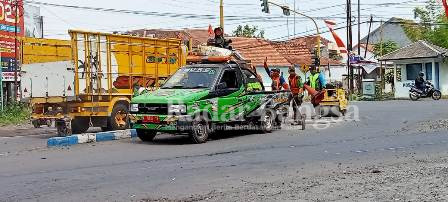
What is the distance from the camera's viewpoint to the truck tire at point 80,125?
55.1 ft

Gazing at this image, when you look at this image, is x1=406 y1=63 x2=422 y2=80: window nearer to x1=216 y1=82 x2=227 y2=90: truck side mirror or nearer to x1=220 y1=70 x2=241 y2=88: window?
x1=220 y1=70 x2=241 y2=88: window

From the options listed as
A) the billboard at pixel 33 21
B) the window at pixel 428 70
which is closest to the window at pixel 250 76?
the billboard at pixel 33 21

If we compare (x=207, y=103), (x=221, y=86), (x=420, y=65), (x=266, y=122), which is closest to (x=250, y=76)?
(x=266, y=122)

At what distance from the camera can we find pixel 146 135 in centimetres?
1431

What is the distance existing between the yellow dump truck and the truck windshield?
2221 mm

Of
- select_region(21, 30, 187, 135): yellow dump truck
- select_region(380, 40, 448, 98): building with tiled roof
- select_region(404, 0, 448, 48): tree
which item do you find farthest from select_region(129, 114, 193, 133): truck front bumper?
select_region(404, 0, 448, 48): tree

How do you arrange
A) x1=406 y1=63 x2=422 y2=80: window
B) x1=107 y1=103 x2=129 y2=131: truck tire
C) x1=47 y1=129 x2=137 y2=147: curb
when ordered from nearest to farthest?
x1=47 y1=129 x2=137 y2=147: curb < x1=107 y1=103 x2=129 y2=131: truck tire < x1=406 y1=63 x2=422 y2=80: window

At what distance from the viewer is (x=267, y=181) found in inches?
334

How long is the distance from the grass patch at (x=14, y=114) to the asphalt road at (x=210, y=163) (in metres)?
Answer: 7.16

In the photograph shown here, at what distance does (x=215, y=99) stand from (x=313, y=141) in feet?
8.07

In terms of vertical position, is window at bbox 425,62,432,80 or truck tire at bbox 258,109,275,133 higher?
window at bbox 425,62,432,80

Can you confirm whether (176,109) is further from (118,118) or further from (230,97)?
(118,118)

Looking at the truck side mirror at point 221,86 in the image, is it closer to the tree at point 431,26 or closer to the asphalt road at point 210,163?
the asphalt road at point 210,163

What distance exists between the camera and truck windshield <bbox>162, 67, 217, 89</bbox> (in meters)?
14.2
